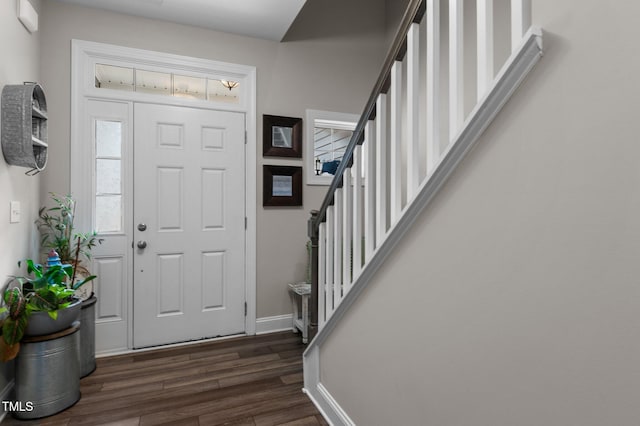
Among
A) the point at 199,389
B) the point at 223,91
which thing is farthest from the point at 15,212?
the point at 223,91

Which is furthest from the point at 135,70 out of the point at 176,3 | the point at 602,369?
the point at 602,369

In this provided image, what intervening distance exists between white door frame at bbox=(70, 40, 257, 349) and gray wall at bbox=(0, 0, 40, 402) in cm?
26

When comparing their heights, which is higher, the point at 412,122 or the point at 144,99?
the point at 144,99

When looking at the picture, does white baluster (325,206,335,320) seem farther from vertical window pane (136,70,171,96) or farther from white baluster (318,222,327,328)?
vertical window pane (136,70,171,96)

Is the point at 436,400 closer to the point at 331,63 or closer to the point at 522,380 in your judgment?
the point at 522,380

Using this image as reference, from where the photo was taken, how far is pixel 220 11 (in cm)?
281

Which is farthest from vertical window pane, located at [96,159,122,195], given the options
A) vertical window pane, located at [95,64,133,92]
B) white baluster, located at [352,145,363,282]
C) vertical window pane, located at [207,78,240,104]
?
white baluster, located at [352,145,363,282]

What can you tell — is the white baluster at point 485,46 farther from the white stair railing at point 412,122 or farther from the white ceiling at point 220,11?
the white ceiling at point 220,11

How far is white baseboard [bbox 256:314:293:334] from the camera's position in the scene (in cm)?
329

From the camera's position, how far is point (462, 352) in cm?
110

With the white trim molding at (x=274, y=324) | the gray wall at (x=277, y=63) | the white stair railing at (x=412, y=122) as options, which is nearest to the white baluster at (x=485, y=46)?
the white stair railing at (x=412, y=122)

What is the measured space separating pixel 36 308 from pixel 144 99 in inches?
67.6

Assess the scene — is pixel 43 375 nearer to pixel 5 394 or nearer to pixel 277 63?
pixel 5 394

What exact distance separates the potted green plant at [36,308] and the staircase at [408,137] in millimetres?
1462
